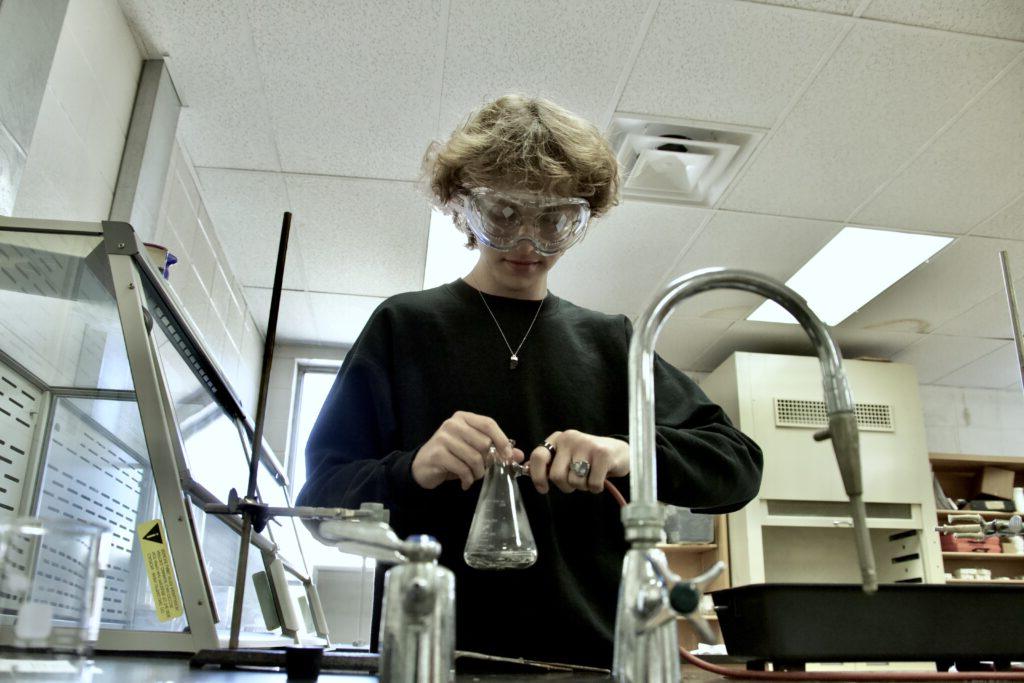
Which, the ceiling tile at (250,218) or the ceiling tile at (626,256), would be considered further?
the ceiling tile at (626,256)

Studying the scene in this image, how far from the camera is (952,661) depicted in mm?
916

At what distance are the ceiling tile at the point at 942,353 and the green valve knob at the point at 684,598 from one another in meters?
4.62

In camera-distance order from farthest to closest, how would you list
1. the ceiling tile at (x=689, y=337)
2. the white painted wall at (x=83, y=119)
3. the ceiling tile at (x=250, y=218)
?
the ceiling tile at (x=689, y=337), the ceiling tile at (x=250, y=218), the white painted wall at (x=83, y=119)

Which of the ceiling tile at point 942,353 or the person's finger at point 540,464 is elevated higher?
the ceiling tile at point 942,353

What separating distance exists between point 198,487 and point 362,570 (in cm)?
373

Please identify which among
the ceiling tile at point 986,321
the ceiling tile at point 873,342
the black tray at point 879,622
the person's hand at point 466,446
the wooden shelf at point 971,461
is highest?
the ceiling tile at point 986,321

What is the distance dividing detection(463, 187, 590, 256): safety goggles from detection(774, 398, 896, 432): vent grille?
3.48 metres

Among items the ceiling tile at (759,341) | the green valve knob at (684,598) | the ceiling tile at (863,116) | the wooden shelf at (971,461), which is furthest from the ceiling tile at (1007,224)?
the green valve knob at (684,598)

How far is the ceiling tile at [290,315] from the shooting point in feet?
14.2

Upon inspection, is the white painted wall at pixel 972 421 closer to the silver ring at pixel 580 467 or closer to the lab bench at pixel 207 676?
the lab bench at pixel 207 676

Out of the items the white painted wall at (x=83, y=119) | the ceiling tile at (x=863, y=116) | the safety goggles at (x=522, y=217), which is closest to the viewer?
the safety goggles at (x=522, y=217)

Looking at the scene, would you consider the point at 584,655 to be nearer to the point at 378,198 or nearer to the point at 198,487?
the point at 198,487

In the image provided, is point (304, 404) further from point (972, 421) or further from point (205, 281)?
point (972, 421)

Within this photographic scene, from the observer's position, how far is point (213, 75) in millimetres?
2703
